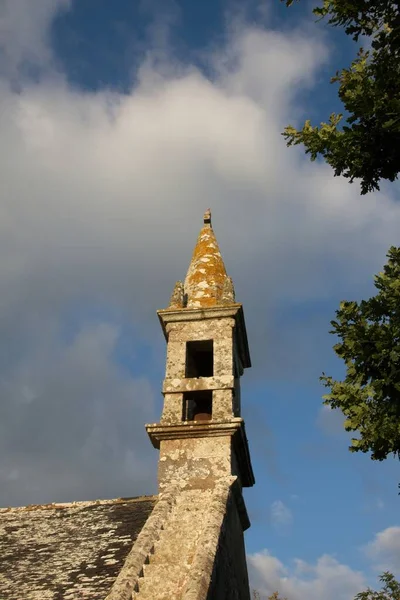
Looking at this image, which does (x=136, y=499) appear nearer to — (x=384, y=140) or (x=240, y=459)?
(x=240, y=459)

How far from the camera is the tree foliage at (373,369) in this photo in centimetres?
731

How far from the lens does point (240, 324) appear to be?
15.0 m

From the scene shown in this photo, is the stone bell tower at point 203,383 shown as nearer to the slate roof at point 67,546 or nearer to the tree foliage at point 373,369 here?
the slate roof at point 67,546

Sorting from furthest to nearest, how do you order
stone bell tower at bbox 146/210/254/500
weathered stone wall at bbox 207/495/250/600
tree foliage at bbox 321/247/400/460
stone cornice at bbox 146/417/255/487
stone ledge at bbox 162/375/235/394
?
stone ledge at bbox 162/375/235/394, stone cornice at bbox 146/417/255/487, stone bell tower at bbox 146/210/254/500, weathered stone wall at bbox 207/495/250/600, tree foliage at bbox 321/247/400/460

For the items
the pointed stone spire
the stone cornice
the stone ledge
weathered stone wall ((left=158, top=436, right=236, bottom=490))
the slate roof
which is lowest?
the slate roof

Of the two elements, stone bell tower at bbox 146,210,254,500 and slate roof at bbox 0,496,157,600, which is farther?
stone bell tower at bbox 146,210,254,500

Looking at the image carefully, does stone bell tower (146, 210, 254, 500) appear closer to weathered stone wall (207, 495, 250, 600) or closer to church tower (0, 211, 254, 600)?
church tower (0, 211, 254, 600)

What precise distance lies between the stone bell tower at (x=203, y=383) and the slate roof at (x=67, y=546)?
1.12 m

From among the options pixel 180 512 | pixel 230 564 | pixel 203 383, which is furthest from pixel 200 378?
pixel 230 564

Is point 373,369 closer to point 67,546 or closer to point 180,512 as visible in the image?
point 180,512

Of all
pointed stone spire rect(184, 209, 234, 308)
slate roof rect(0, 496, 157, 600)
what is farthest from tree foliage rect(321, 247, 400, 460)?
pointed stone spire rect(184, 209, 234, 308)

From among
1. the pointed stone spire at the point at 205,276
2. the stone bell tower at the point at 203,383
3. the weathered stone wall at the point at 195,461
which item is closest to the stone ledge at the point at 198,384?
the stone bell tower at the point at 203,383

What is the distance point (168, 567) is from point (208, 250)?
9.23 m

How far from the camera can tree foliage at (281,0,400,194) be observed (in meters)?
7.97
